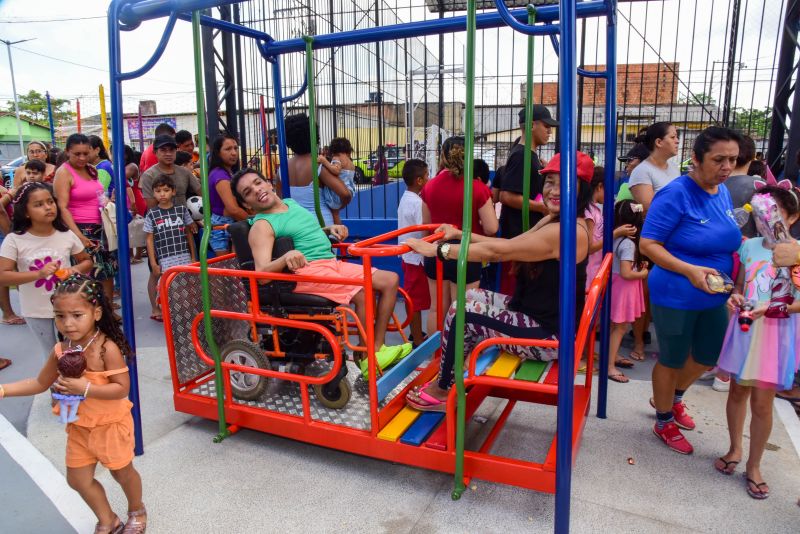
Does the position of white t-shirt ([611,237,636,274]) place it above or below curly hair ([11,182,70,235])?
below

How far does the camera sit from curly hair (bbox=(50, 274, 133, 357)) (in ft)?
7.22

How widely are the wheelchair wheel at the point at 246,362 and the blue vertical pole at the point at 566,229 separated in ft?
5.96

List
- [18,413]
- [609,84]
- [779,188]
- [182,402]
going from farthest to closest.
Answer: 1. [18,413]
2. [182,402]
3. [609,84]
4. [779,188]

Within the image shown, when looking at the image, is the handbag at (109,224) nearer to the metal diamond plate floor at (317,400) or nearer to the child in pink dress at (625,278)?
the metal diamond plate floor at (317,400)

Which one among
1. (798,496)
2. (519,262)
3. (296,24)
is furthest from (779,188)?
(296,24)

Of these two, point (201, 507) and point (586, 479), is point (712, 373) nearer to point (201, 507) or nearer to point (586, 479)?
point (586, 479)

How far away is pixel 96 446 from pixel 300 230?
1651 mm

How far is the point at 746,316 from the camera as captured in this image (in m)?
2.63

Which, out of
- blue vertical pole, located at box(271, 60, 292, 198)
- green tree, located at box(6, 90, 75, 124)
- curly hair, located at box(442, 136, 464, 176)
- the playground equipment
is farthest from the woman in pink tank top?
green tree, located at box(6, 90, 75, 124)

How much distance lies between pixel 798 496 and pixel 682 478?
0.50 metres

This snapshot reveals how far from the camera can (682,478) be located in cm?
289

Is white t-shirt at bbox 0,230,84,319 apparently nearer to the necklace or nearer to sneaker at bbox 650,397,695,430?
the necklace

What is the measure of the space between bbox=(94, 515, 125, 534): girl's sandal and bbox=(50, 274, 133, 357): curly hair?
2.51 feet

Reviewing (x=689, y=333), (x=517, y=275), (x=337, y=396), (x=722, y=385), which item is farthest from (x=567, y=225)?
(x=722, y=385)
